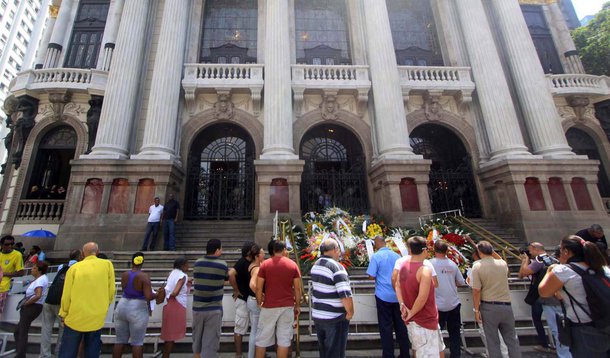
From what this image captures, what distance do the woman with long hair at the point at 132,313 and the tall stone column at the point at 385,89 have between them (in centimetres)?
968

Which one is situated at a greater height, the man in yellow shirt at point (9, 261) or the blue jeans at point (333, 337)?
the man in yellow shirt at point (9, 261)

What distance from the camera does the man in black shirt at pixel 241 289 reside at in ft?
15.1

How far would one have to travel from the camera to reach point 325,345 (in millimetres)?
3639

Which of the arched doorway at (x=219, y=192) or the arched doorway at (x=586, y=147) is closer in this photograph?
the arched doorway at (x=219, y=192)

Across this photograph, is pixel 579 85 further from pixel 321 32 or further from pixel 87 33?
pixel 87 33

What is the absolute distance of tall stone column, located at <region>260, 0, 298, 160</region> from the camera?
1181 cm

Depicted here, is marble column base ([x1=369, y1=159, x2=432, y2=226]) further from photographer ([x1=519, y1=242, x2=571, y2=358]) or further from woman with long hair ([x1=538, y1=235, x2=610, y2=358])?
woman with long hair ([x1=538, y1=235, x2=610, y2=358])

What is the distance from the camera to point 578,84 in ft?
49.1

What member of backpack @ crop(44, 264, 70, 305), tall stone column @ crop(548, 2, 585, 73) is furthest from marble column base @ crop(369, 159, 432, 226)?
tall stone column @ crop(548, 2, 585, 73)

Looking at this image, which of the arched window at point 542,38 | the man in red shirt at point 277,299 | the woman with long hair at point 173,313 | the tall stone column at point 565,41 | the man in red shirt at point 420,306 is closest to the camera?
the man in red shirt at point 420,306

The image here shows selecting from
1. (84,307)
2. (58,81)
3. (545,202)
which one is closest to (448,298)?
(84,307)

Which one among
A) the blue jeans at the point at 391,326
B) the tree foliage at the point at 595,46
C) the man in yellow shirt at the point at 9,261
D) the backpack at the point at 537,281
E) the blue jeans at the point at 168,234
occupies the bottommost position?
the blue jeans at the point at 391,326

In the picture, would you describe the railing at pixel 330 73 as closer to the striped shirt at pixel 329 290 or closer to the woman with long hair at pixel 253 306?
the woman with long hair at pixel 253 306

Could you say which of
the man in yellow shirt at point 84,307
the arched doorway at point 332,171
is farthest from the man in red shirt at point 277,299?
the arched doorway at point 332,171
